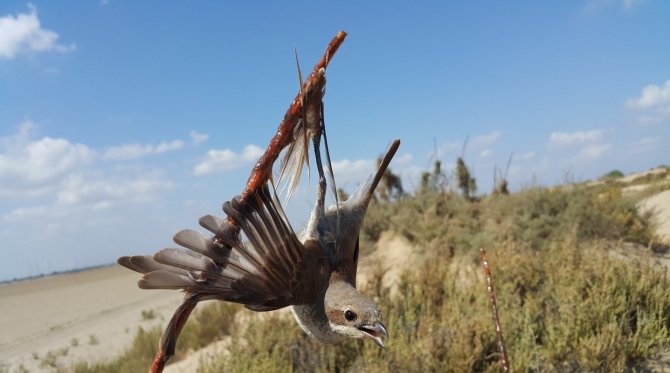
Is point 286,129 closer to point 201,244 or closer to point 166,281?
point 201,244

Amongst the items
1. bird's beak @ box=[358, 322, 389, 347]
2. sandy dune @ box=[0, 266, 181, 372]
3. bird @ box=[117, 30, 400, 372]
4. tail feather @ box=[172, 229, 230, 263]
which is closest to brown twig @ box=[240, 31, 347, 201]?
bird @ box=[117, 30, 400, 372]

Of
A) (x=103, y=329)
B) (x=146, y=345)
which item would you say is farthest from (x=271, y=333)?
(x=103, y=329)

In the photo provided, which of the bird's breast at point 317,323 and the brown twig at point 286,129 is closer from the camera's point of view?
the brown twig at point 286,129

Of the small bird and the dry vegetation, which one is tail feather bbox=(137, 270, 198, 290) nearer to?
the small bird

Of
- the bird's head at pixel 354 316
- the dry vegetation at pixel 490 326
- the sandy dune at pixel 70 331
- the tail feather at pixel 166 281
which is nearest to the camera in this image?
the tail feather at pixel 166 281

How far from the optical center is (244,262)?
4.21 ft

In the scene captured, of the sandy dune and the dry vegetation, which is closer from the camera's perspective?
the dry vegetation

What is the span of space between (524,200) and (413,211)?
10.5 feet

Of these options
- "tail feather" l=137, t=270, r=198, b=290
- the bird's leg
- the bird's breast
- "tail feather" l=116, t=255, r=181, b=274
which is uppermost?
"tail feather" l=116, t=255, r=181, b=274

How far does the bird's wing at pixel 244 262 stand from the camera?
46.6 inches

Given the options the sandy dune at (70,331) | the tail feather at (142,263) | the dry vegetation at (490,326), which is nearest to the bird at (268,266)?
the tail feather at (142,263)

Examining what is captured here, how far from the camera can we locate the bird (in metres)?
1.20

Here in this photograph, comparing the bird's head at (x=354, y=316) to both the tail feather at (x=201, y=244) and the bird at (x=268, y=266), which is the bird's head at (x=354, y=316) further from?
the tail feather at (x=201, y=244)

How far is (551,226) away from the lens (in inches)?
440
